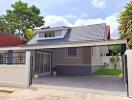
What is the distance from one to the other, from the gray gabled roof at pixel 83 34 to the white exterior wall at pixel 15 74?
951 centimetres

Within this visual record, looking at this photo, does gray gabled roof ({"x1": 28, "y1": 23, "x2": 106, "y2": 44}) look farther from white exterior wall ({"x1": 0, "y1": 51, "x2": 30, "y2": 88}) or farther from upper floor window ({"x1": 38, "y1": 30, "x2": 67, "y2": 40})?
white exterior wall ({"x1": 0, "y1": 51, "x2": 30, "y2": 88})

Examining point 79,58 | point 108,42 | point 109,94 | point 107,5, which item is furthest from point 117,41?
point 79,58

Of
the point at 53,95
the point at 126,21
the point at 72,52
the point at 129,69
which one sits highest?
the point at 126,21

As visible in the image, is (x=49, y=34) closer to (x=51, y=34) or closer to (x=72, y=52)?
(x=51, y=34)

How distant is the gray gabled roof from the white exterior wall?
31.2 ft

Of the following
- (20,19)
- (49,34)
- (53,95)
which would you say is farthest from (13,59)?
(20,19)

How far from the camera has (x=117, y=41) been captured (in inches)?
569

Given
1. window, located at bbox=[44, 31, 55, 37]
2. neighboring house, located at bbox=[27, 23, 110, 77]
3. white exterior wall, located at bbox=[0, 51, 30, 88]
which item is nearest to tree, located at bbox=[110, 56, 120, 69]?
neighboring house, located at bbox=[27, 23, 110, 77]

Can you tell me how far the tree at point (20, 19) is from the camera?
44281 millimetres

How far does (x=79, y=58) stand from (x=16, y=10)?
82.9ft

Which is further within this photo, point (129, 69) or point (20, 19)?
point (20, 19)

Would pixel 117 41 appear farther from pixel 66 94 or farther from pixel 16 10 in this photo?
pixel 16 10

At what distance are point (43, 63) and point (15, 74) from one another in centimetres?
779

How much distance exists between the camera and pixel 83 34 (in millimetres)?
25953
